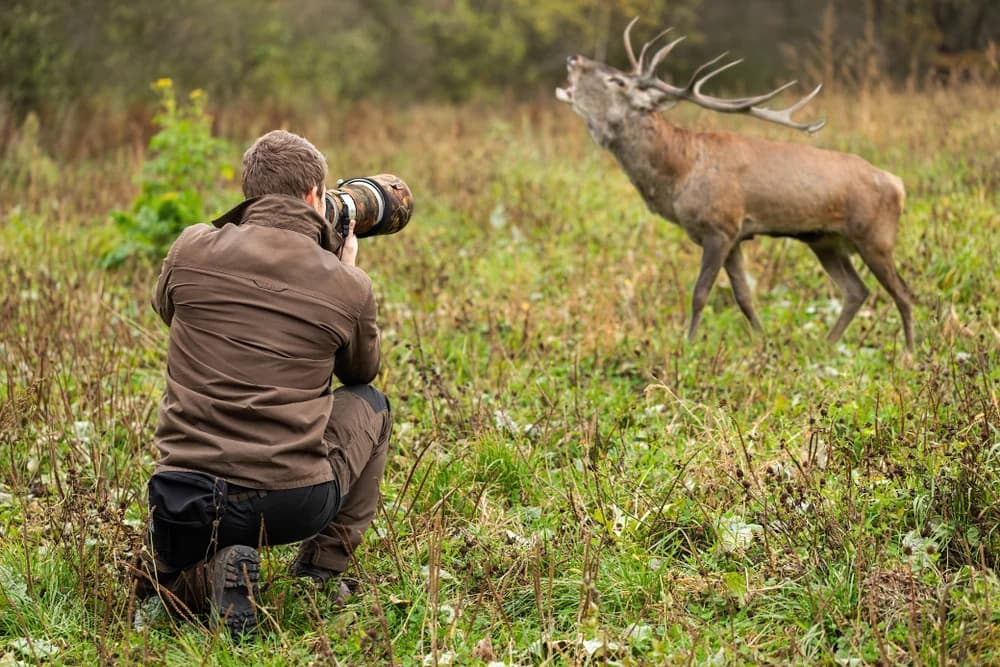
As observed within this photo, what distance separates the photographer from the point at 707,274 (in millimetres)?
6906

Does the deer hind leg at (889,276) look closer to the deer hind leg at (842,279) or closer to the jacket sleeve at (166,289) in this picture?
the deer hind leg at (842,279)

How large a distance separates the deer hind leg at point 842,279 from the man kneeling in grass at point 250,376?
4.30 metres

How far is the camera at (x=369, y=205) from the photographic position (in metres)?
3.86

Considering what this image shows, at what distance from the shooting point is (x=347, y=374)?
12.6ft

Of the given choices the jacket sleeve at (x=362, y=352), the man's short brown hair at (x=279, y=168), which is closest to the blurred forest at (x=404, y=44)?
the jacket sleeve at (x=362, y=352)

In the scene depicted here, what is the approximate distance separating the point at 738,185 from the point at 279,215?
166 inches

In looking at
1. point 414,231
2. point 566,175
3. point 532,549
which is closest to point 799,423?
point 532,549

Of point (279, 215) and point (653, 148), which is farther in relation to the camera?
point (653, 148)

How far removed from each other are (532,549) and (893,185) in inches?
163

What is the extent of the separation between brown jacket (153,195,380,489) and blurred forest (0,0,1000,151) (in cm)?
948

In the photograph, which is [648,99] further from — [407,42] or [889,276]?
[407,42]

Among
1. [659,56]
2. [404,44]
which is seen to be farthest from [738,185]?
[404,44]

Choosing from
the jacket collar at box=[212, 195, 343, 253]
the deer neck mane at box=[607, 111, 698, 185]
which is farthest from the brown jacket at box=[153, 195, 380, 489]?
the deer neck mane at box=[607, 111, 698, 185]

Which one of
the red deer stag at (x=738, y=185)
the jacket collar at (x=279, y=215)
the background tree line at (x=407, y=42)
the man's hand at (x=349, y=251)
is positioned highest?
the jacket collar at (x=279, y=215)
